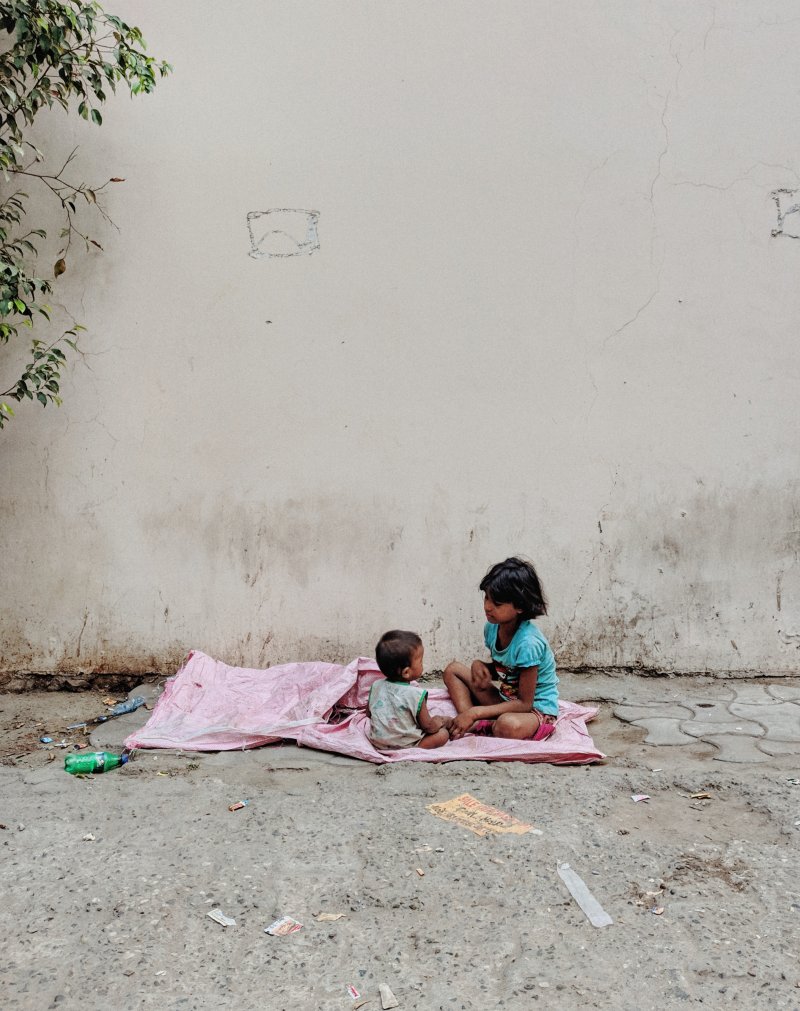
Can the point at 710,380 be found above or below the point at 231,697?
above

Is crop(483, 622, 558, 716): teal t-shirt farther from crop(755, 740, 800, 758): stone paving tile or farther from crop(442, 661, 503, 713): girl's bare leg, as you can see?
crop(755, 740, 800, 758): stone paving tile

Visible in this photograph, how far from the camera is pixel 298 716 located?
10.9 ft

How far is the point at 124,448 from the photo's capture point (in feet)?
12.5

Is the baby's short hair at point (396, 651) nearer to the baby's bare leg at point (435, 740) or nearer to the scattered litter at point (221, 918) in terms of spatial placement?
the baby's bare leg at point (435, 740)

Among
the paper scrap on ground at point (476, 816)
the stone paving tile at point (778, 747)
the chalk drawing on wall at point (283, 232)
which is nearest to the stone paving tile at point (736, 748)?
the stone paving tile at point (778, 747)

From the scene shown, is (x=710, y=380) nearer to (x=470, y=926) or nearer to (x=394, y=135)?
(x=394, y=135)

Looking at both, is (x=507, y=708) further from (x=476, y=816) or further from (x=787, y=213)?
(x=787, y=213)

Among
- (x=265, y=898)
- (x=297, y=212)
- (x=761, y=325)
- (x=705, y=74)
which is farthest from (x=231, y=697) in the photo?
(x=705, y=74)

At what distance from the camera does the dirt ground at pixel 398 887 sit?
1.68 meters

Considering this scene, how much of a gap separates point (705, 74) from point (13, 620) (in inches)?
160

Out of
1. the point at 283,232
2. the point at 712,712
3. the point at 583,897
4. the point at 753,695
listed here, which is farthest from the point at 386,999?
the point at 283,232

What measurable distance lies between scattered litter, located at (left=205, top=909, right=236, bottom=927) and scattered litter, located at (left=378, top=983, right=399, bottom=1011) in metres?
0.41

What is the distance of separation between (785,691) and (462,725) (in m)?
1.57

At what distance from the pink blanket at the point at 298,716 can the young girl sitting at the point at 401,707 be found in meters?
0.05
